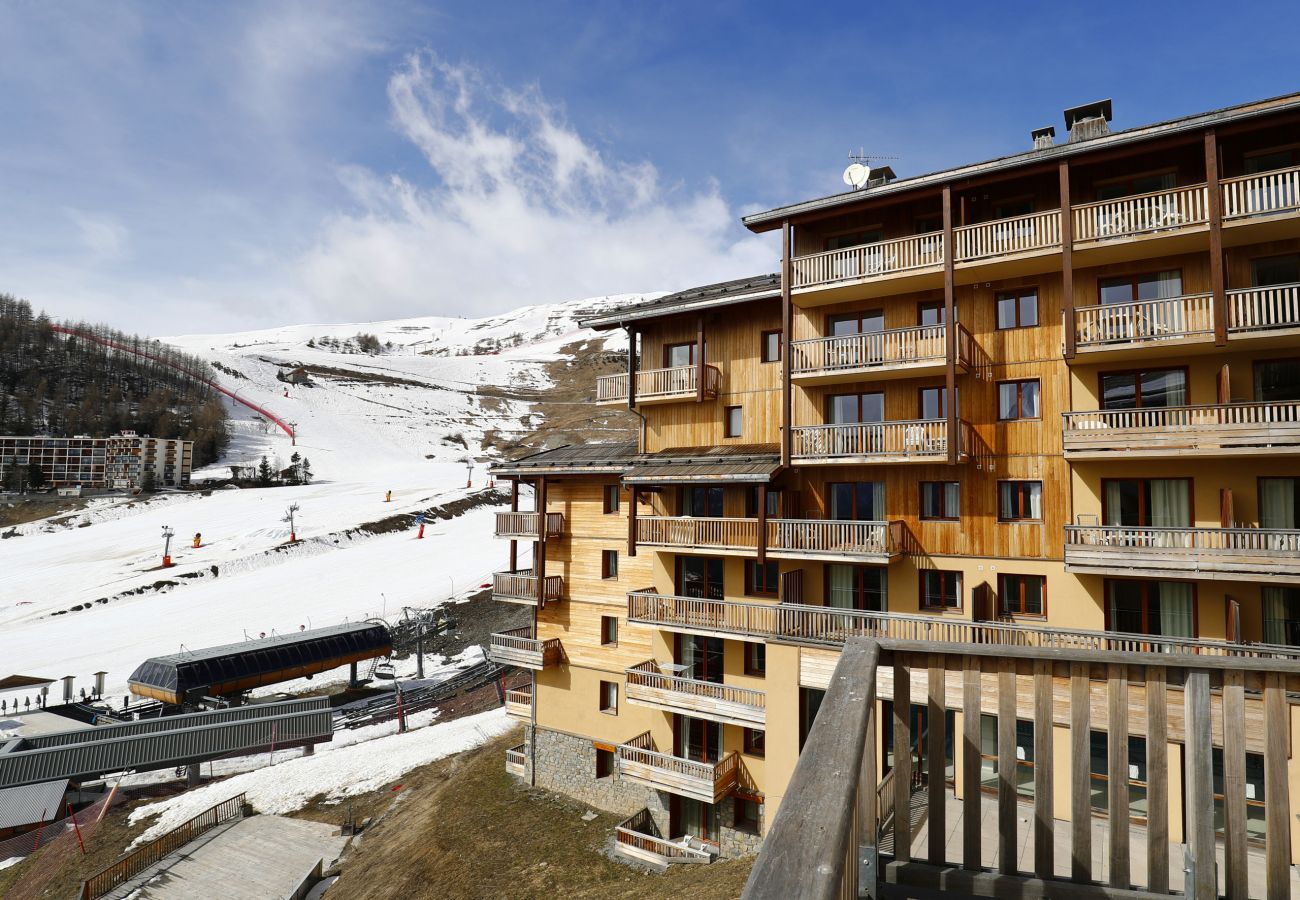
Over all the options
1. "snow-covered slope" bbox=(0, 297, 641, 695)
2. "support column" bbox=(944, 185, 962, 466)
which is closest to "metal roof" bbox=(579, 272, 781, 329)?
"support column" bbox=(944, 185, 962, 466)

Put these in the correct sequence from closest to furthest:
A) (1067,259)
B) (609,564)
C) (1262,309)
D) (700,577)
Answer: (1262,309) → (1067,259) → (700,577) → (609,564)

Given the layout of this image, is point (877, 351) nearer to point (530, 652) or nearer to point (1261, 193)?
point (1261, 193)

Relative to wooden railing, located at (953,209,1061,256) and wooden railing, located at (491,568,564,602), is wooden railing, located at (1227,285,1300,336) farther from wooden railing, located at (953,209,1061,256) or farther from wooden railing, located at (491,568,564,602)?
wooden railing, located at (491,568,564,602)

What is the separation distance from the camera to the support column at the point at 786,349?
21.6 m

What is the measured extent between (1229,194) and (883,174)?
979cm

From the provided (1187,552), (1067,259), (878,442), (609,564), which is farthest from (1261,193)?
(609,564)

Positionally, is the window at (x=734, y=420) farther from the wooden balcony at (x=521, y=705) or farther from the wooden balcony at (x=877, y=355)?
the wooden balcony at (x=521, y=705)

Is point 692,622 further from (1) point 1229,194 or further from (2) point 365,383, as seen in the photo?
(2) point 365,383

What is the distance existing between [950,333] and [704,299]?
27.4 ft

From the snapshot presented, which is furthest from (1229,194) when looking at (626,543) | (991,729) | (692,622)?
(626,543)

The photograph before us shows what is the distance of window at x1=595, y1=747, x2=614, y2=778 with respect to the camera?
88.7 ft

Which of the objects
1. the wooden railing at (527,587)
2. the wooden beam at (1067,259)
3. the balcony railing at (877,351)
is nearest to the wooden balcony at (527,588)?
the wooden railing at (527,587)

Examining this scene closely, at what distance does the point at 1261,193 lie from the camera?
16203mm

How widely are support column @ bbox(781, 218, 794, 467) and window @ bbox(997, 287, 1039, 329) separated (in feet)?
19.7
